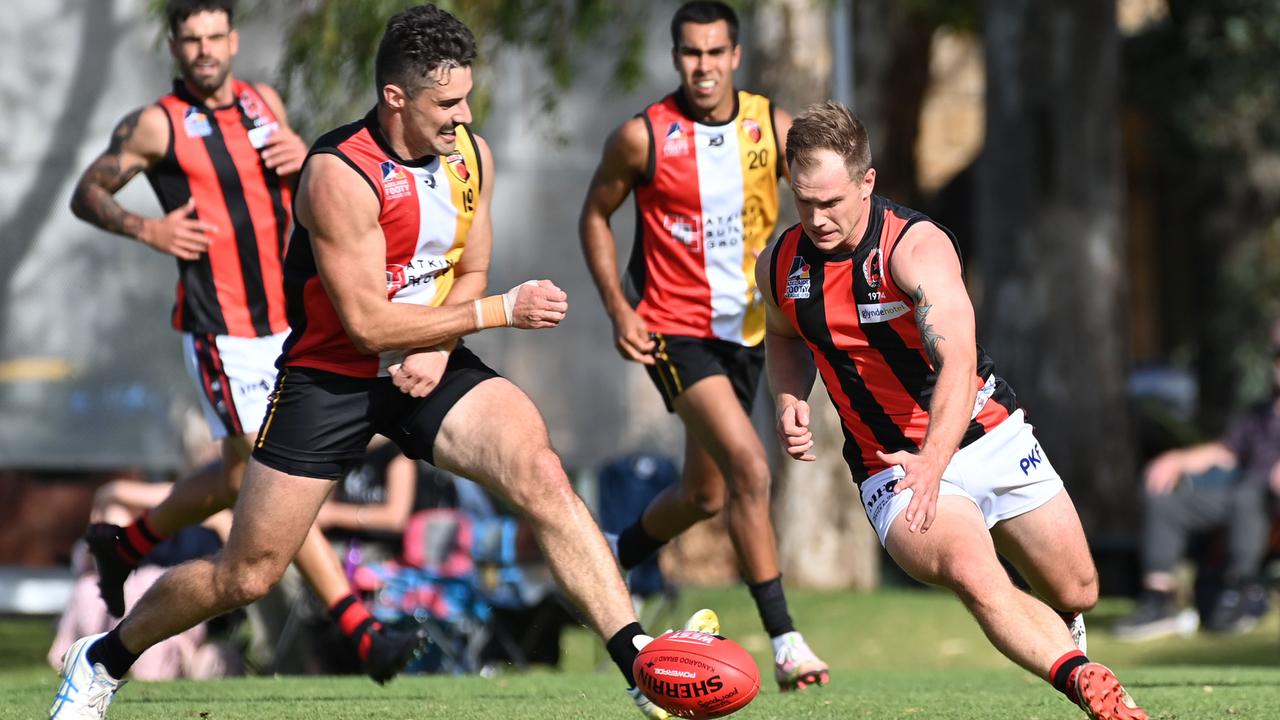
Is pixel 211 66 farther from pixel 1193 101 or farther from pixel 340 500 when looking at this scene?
pixel 1193 101

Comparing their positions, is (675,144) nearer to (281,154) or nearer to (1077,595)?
(281,154)

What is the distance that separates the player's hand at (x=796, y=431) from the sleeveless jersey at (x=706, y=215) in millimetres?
1973

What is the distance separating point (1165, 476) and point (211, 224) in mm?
6654

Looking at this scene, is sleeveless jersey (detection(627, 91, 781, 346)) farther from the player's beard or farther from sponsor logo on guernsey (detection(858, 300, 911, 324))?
sponsor logo on guernsey (detection(858, 300, 911, 324))

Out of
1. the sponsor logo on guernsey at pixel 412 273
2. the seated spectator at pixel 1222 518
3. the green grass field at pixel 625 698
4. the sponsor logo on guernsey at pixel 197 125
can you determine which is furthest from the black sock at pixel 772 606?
the seated spectator at pixel 1222 518

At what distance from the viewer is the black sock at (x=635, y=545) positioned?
26.1ft

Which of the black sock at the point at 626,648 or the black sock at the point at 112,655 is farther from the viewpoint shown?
the black sock at the point at 112,655

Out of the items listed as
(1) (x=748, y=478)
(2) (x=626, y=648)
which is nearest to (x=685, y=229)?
(1) (x=748, y=478)

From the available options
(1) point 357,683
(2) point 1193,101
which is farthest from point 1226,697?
(2) point 1193,101

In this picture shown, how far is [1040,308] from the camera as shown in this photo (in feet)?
47.0

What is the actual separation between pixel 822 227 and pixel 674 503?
256cm

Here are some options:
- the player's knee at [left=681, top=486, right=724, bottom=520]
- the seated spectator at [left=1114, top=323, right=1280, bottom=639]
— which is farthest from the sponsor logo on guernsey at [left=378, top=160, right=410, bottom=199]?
the seated spectator at [left=1114, top=323, right=1280, bottom=639]

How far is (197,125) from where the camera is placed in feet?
24.2

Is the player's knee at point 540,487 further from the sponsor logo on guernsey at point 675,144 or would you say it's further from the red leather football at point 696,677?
the sponsor logo on guernsey at point 675,144
